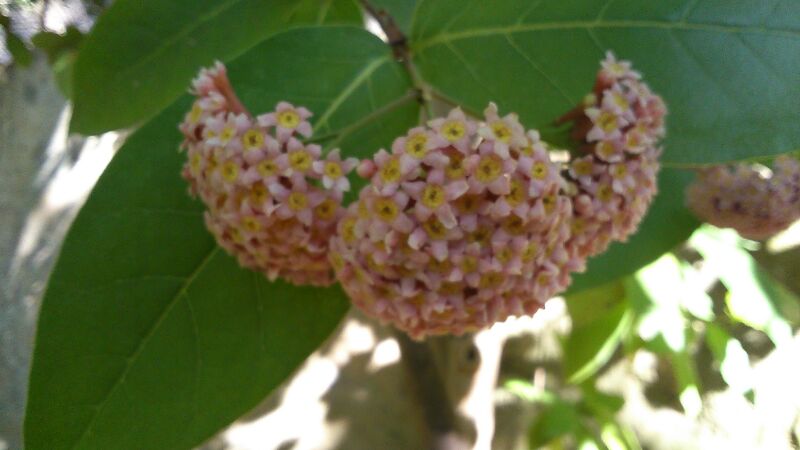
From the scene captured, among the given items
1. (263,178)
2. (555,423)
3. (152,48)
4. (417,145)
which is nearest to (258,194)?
(263,178)

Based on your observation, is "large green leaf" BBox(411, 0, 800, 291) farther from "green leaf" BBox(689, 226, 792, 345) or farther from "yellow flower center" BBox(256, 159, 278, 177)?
"green leaf" BBox(689, 226, 792, 345)

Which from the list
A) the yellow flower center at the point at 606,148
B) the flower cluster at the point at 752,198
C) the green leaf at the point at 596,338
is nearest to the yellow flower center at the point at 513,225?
the yellow flower center at the point at 606,148

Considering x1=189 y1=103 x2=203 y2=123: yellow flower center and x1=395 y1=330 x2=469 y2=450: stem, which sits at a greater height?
x1=189 y1=103 x2=203 y2=123: yellow flower center

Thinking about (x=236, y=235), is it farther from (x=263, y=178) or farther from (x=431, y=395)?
(x=431, y=395)

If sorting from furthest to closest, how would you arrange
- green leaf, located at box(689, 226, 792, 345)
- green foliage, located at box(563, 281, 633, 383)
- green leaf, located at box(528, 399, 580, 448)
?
green leaf, located at box(528, 399, 580, 448), green foliage, located at box(563, 281, 633, 383), green leaf, located at box(689, 226, 792, 345)

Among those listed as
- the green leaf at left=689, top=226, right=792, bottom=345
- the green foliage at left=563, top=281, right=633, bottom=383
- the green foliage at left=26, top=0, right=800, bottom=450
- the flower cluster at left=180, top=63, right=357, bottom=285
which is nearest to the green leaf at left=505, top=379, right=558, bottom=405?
the green foliage at left=563, top=281, right=633, bottom=383

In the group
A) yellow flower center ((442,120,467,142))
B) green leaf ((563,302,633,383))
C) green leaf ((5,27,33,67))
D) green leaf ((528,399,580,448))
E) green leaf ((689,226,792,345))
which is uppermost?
green leaf ((5,27,33,67))

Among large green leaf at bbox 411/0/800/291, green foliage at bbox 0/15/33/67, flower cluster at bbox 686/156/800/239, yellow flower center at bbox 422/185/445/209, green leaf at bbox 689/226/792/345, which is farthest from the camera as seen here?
green leaf at bbox 689/226/792/345

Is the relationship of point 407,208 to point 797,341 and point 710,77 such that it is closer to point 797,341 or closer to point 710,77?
point 710,77
